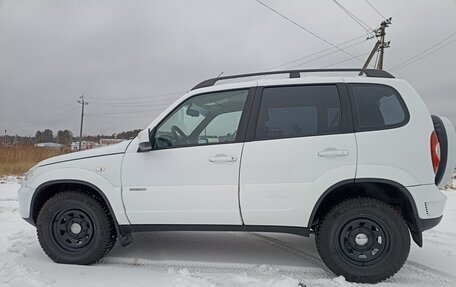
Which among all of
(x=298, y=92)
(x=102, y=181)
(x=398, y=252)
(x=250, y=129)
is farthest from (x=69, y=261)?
(x=398, y=252)

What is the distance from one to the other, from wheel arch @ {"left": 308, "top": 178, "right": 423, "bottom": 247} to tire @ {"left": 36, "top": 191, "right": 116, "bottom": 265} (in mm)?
2129

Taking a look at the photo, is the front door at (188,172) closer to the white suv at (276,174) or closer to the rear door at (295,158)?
the white suv at (276,174)

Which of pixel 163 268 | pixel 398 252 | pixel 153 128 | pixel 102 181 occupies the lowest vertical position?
pixel 163 268

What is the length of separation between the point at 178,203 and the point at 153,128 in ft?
2.64

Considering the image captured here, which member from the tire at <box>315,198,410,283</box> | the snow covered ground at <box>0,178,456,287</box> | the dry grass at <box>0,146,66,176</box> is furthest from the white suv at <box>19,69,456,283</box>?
the dry grass at <box>0,146,66,176</box>

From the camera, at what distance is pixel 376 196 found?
9.56ft

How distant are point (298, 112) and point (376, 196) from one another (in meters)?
1.12

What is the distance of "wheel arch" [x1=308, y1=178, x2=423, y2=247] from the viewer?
2719 millimetres

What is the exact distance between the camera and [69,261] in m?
3.10

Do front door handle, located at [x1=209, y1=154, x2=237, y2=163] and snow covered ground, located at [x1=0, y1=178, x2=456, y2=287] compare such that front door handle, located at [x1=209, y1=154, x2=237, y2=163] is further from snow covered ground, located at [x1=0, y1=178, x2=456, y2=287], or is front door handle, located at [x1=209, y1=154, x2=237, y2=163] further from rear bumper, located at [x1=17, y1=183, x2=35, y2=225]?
rear bumper, located at [x1=17, y1=183, x2=35, y2=225]

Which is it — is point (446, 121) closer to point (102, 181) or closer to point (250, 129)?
point (250, 129)

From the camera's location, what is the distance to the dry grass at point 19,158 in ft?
38.1

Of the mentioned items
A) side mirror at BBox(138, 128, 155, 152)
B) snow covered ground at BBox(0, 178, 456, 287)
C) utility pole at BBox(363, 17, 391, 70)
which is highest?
utility pole at BBox(363, 17, 391, 70)

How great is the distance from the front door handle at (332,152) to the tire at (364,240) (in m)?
0.48
